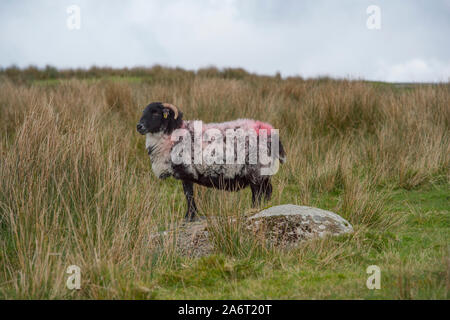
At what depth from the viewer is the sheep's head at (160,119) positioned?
5504 millimetres

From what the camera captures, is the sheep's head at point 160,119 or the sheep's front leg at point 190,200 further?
the sheep's front leg at point 190,200

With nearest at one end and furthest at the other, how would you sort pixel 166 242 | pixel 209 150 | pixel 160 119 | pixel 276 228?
1. pixel 166 242
2. pixel 276 228
3. pixel 209 150
4. pixel 160 119

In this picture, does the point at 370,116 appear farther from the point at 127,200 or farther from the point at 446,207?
the point at 127,200

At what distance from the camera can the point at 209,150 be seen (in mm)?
5324

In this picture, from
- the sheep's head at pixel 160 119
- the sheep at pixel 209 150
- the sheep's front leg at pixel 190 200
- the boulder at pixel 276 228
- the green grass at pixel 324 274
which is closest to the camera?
the green grass at pixel 324 274

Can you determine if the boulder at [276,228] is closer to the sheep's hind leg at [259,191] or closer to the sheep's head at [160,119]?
the sheep's hind leg at [259,191]

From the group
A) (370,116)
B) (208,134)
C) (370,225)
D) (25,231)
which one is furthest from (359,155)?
(25,231)

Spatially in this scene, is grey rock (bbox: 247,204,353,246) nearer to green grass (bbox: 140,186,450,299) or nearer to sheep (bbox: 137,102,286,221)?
green grass (bbox: 140,186,450,299)

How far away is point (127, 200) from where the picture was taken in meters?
4.49

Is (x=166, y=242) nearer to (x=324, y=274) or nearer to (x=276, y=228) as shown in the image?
(x=276, y=228)

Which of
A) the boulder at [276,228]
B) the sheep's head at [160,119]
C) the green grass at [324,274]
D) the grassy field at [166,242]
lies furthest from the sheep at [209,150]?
the green grass at [324,274]

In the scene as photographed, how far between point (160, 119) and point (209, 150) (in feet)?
2.24

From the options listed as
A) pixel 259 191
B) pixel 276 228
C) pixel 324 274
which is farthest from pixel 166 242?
pixel 259 191

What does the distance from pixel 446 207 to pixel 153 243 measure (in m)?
4.12
